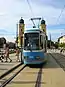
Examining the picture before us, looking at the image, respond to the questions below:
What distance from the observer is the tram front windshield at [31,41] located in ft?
79.0

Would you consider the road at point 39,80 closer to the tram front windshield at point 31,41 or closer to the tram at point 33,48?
the tram at point 33,48

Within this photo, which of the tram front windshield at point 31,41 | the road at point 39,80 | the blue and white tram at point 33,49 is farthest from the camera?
the tram front windshield at point 31,41

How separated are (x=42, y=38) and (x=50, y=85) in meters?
12.8

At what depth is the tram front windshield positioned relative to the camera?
24.1 metres

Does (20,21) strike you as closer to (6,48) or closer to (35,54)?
(6,48)

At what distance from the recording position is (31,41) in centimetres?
2414

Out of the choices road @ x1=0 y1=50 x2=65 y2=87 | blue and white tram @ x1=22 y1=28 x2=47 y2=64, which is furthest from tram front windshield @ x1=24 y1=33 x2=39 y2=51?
road @ x1=0 y1=50 x2=65 y2=87

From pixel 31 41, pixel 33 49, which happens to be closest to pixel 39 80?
pixel 33 49

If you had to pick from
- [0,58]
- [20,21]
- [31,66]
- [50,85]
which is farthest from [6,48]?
[20,21]

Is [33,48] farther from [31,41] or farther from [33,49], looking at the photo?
[31,41]

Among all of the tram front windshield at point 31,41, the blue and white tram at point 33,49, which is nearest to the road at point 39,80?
the blue and white tram at point 33,49

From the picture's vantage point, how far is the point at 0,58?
99.1 ft

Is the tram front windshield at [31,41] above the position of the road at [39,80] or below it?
above

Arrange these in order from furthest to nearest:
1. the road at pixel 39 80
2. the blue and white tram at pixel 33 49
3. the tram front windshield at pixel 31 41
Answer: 1. the tram front windshield at pixel 31 41
2. the blue and white tram at pixel 33 49
3. the road at pixel 39 80
